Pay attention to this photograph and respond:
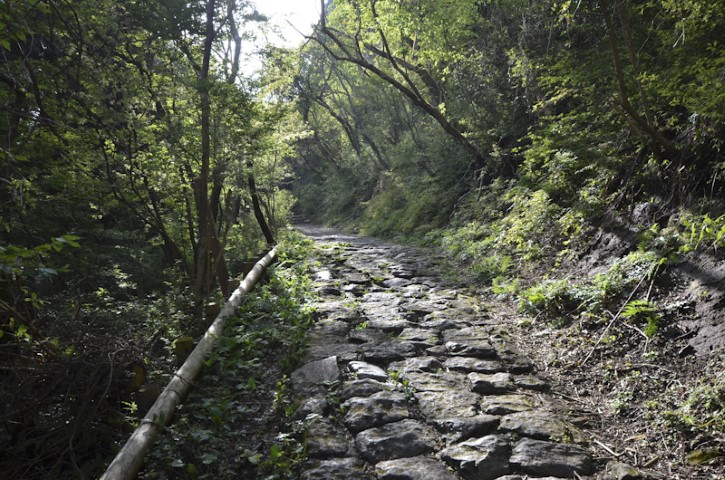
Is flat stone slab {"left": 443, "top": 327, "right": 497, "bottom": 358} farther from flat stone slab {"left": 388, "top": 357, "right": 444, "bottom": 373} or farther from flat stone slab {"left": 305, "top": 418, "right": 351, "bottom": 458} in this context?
flat stone slab {"left": 305, "top": 418, "right": 351, "bottom": 458}

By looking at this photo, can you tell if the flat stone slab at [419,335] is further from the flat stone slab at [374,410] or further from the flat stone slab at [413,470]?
the flat stone slab at [413,470]

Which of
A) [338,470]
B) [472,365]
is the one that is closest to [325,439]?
[338,470]

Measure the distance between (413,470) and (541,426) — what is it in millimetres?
1061

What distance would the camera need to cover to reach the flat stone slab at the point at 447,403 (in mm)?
3752

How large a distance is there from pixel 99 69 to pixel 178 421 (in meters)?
5.91

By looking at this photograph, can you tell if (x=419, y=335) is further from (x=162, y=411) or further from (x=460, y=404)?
(x=162, y=411)

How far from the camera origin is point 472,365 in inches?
185

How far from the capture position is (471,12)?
1192cm

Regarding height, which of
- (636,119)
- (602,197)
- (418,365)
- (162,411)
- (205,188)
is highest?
(636,119)

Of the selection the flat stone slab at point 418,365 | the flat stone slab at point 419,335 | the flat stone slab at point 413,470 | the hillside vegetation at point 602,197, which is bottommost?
the flat stone slab at point 413,470

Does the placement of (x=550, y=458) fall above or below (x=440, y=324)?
below

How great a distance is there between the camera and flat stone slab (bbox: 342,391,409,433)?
144 inches

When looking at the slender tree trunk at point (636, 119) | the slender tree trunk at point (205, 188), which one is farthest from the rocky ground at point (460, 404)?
the slender tree trunk at point (205, 188)

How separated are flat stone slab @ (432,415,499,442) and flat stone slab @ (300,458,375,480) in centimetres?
70
